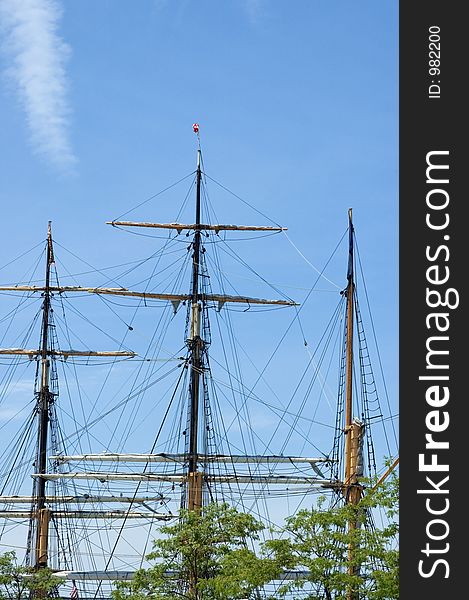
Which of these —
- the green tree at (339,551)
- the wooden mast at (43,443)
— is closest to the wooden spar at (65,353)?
the wooden mast at (43,443)

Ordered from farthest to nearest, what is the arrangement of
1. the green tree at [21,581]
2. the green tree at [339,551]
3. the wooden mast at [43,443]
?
the wooden mast at [43,443], the green tree at [21,581], the green tree at [339,551]

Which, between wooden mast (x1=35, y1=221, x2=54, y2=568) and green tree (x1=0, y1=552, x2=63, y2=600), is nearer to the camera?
green tree (x1=0, y1=552, x2=63, y2=600)

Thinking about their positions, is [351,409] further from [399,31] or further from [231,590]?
[399,31]

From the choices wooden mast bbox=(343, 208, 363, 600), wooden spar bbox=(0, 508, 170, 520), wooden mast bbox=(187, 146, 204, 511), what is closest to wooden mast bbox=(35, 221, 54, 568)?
wooden spar bbox=(0, 508, 170, 520)

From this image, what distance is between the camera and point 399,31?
2725 cm

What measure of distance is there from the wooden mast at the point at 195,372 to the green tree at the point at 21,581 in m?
8.63

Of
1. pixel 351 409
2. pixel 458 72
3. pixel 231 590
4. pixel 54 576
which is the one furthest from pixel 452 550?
pixel 54 576

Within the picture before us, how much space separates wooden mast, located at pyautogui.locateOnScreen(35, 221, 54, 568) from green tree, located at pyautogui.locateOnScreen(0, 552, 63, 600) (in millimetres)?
9727

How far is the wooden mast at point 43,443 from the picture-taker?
8119cm

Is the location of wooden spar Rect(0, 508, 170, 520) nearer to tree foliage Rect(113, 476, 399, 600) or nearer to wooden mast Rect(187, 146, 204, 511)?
wooden mast Rect(187, 146, 204, 511)

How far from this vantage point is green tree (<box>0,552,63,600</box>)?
64.7m

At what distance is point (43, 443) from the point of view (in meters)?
82.9

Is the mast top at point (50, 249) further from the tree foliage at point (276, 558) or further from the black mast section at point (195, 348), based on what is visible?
the tree foliage at point (276, 558)

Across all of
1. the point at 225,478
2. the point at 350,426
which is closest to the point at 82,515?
the point at 225,478
